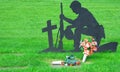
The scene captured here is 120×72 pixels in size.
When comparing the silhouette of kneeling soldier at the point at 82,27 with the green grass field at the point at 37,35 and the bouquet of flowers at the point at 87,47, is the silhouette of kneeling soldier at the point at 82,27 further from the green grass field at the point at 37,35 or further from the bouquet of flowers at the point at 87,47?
the bouquet of flowers at the point at 87,47

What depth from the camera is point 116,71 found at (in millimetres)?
11852

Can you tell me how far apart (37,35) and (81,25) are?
4.78m

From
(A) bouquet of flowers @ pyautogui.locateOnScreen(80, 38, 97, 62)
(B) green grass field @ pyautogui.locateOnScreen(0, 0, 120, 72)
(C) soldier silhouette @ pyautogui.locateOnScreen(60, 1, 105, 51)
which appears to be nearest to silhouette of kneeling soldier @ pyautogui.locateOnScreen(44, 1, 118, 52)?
(C) soldier silhouette @ pyautogui.locateOnScreen(60, 1, 105, 51)

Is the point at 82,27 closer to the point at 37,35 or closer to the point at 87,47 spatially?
the point at 87,47

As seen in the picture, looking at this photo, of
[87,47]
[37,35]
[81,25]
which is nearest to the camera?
[87,47]

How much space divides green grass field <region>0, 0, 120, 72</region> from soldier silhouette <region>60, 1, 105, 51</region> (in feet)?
1.77

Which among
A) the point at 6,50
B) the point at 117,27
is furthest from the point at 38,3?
the point at 6,50

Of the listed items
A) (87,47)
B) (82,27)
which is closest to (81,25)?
(82,27)

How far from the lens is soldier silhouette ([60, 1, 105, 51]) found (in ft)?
47.2

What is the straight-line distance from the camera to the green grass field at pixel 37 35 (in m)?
12.6

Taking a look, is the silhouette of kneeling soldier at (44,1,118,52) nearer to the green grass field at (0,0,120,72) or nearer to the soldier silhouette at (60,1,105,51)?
the soldier silhouette at (60,1,105,51)

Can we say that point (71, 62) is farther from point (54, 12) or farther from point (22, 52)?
point (54, 12)

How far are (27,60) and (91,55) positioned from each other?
6.47ft

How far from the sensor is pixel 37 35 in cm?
1897
